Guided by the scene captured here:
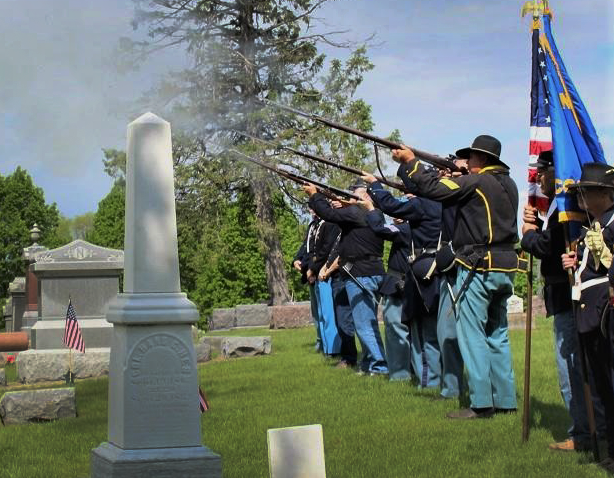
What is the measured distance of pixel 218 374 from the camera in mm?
13602

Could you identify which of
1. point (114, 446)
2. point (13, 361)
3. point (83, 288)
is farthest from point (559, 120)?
point (13, 361)

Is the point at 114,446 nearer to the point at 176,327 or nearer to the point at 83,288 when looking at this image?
the point at 176,327

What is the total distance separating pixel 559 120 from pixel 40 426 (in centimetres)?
504

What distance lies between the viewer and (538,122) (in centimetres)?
805

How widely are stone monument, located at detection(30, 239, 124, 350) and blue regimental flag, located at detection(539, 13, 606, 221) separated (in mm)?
9462

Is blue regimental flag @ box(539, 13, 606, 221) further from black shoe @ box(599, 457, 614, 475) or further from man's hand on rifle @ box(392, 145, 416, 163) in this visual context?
black shoe @ box(599, 457, 614, 475)

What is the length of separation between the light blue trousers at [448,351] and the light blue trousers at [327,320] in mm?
4537

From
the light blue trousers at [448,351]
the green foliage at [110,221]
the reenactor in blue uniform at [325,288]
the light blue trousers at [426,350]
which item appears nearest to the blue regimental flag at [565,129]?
the light blue trousers at [448,351]

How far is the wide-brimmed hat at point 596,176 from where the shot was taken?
22.7ft

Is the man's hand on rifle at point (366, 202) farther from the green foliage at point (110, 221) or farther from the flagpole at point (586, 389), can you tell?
the green foliage at point (110, 221)

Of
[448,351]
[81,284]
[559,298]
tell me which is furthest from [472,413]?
[81,284]

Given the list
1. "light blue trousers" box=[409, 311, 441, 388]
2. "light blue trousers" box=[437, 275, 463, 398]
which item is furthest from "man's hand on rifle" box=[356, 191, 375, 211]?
"light blue trousers" box=[437, 275, 463, 398]

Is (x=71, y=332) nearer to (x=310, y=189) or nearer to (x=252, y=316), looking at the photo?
(x=310, y=189)

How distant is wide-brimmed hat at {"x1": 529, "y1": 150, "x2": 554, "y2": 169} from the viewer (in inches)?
313
